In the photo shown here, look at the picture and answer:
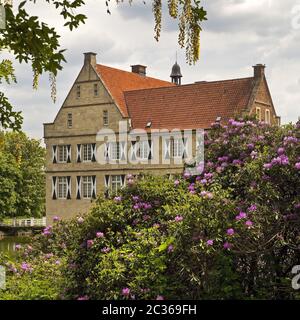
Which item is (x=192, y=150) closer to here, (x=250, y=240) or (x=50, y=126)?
(x=50, y=126)

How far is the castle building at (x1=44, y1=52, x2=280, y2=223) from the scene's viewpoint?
41.2 metres

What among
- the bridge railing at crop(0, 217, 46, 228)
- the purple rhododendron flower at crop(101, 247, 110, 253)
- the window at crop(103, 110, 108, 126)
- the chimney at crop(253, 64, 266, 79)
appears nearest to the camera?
the purple rhododendron flower at crop(101, 247, 110, 253)

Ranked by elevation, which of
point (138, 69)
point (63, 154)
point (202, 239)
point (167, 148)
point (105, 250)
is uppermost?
point (138, 69)

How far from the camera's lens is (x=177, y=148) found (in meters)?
40.9

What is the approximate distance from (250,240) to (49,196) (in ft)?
128

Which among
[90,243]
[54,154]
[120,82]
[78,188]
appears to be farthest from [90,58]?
[90,243]

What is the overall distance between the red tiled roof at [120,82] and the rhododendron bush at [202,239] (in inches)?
1354

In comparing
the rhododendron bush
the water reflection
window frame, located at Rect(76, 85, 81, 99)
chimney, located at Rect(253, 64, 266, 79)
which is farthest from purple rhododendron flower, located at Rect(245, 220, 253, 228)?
window frame, located at Rect(76, 85, 81, 99)

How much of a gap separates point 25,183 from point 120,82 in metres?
15.0

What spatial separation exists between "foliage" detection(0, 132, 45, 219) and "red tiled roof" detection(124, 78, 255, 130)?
36.9ft

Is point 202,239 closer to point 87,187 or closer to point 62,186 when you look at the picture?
point 87,187

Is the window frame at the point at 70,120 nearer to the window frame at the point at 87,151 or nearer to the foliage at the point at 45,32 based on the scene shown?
the window frame at the point at 87,151

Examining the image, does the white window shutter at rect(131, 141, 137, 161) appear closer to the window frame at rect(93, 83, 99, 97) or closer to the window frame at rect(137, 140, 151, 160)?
the window frame at rect(137, 140, 151, 160)
